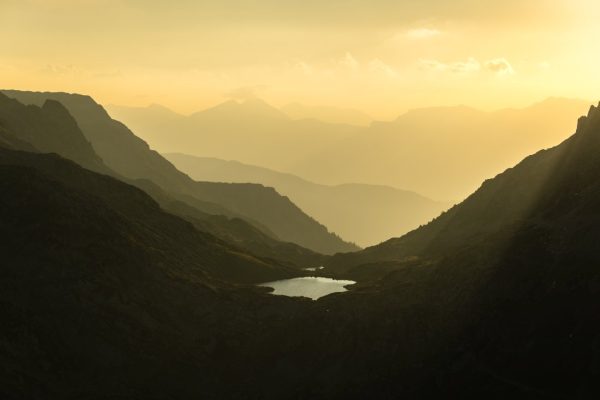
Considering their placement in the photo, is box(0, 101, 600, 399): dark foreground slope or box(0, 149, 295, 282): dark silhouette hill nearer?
box(0, 101, 600, 399): dark foreground slope

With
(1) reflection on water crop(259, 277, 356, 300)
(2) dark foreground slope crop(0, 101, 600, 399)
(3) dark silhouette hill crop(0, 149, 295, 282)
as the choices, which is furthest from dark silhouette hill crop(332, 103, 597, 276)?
(3) dark silhouette hill crop(0, 149, 295, 282)

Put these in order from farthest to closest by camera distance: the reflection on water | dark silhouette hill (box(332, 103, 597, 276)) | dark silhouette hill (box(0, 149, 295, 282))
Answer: dark silhouette hill (box(332, 103, 597, 276)), the reflection on water, dark silhouette hill (box(0, 149, 295, 282))

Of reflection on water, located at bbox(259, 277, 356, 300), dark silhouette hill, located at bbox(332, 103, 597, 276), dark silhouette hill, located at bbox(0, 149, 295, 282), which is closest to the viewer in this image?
dark silhouette hill, located at bbox(0, 149, 295, 282)

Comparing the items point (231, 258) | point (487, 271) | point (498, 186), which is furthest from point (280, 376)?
point (498, 186)

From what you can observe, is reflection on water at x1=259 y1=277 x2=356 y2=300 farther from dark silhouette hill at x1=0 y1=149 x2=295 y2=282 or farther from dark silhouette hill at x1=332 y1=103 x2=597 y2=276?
dark silhouette hill at x1=332 y1=103 x2=597 y2=276

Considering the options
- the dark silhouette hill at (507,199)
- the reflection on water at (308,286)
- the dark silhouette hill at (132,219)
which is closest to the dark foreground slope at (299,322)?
the dark silhouette hill at (132,219)

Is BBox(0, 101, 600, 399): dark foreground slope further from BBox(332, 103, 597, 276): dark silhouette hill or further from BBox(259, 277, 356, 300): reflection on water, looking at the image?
BBox(259, 277, 356, 300): reflection on water

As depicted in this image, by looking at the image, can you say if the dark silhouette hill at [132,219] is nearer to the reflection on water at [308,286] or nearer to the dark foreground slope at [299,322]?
the dark foreground slope at [299,322]

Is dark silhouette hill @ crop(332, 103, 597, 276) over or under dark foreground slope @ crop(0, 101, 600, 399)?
over

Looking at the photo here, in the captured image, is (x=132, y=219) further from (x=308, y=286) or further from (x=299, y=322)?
(x=299, y=322)

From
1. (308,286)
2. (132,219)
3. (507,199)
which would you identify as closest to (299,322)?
(308,286)
